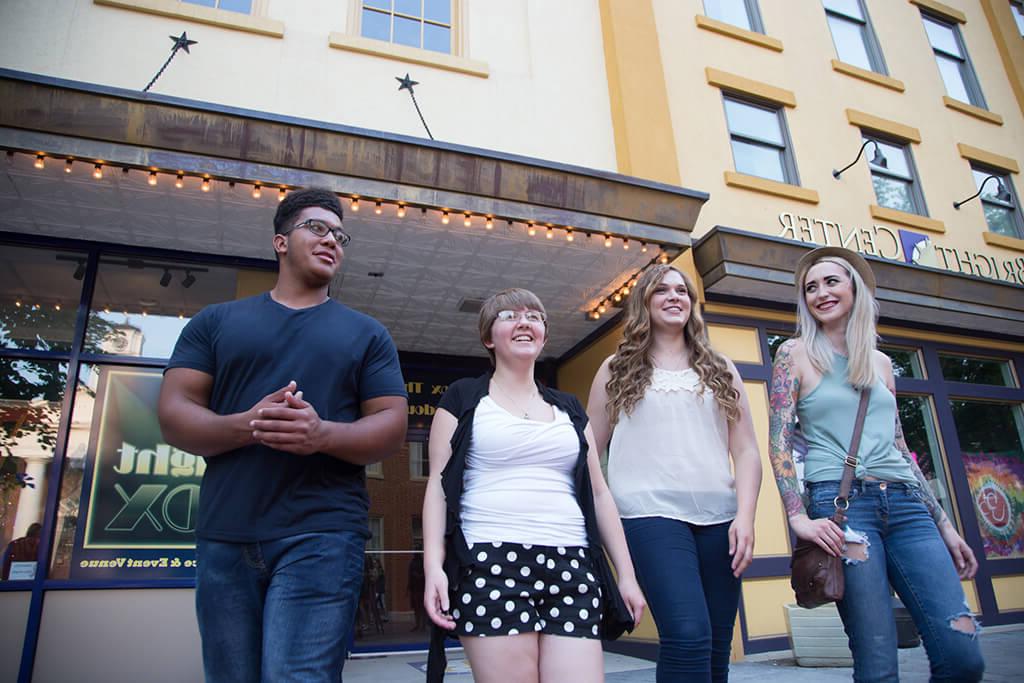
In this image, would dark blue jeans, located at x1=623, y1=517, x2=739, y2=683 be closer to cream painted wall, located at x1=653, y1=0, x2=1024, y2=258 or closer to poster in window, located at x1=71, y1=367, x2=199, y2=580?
poster in window, located at x1=71, y1=367, x2=199, y2=580

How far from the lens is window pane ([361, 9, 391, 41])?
21.4 feet

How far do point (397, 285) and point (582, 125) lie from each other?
8.96 feet

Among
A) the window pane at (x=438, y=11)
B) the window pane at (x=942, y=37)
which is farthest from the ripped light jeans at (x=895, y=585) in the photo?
the window pane at (x=942, y=37)

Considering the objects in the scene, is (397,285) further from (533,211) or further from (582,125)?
(582,125)

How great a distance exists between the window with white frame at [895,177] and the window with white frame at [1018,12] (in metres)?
5.25

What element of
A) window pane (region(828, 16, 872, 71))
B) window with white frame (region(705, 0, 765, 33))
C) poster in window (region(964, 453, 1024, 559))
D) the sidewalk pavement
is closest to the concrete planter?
the sidewalk pavement

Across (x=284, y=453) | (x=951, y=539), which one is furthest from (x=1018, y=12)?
(x=284, y=453)

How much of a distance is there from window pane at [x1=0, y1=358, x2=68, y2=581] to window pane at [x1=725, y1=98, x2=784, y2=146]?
7.63m

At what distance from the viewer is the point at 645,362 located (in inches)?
104

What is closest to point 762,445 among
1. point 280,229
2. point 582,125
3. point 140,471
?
point 582,125

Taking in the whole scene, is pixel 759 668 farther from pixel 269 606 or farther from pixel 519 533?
pixel 269 606

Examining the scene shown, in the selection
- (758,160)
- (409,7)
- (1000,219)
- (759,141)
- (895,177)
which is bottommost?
(1000,219)

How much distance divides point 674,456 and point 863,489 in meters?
0.67

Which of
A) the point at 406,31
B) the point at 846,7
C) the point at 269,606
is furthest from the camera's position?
the point at 846,7
